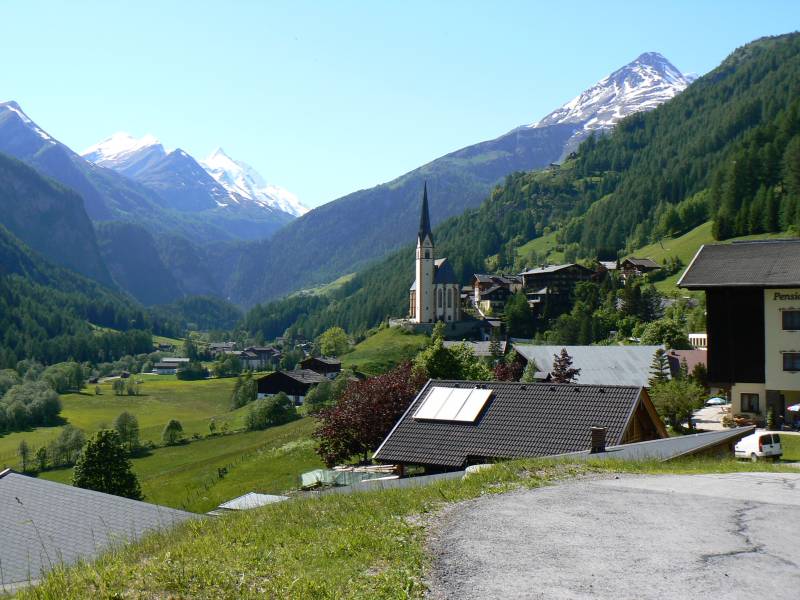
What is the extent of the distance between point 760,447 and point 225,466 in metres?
39.4

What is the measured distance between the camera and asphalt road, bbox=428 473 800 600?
7.82 meters

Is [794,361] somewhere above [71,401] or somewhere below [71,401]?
above

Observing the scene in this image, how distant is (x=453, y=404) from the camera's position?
2722 centimetres

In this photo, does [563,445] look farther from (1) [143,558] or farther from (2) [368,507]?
(1) [143,558]

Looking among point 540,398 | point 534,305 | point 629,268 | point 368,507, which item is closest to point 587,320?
point 534,305

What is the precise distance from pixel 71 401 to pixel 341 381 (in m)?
64.9

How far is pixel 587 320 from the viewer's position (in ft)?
352

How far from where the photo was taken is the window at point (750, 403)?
40.6 metres

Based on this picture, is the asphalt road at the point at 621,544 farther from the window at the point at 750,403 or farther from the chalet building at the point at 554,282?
the chalet building at the point at 554,282

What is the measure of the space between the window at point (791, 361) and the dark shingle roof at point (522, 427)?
1755 centimetres

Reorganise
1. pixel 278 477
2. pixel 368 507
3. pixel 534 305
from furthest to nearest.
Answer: pixel 534 305, pixel 278 477, pixel 368 507

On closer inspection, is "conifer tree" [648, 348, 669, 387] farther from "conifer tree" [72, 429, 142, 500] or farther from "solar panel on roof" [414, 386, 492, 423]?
"conifer tree" [72, 429, 142, 500]

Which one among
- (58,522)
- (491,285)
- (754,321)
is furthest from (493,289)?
(58,522)

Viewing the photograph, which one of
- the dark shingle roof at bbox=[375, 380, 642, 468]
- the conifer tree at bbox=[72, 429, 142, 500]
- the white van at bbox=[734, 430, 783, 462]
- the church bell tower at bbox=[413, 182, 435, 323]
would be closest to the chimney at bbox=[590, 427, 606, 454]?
the dark shingle roof at bbox=[375, 380, 642, 468]
